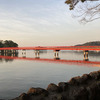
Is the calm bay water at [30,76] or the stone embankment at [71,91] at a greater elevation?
the stone embankment at [71,91]

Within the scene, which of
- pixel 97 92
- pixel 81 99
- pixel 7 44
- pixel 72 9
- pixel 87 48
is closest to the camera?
pixel 81 99

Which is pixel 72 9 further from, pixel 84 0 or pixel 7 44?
pixel 7 44

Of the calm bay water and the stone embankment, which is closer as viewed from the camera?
the stone embankment

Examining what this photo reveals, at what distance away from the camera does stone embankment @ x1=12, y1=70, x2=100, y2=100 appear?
5.31 m

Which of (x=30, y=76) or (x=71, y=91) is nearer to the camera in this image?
(x=71, y=91)

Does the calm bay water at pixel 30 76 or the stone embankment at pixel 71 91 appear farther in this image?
the calm bay water at pixel 30 76

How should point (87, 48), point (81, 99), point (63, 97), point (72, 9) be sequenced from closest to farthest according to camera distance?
1. point (63, 97)
2. point (81, 99)
3. point (72, 9)
4. point (87, 48)

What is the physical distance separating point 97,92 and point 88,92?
557mm

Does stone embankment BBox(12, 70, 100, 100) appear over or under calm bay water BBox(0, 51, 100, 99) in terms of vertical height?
over

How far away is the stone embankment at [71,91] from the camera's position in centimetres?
531

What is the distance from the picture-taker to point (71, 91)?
19.1 ft

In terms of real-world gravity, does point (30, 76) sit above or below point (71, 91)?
below

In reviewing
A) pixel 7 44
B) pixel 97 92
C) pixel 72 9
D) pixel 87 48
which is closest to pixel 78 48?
pixel 87 48

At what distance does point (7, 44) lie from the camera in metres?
147
